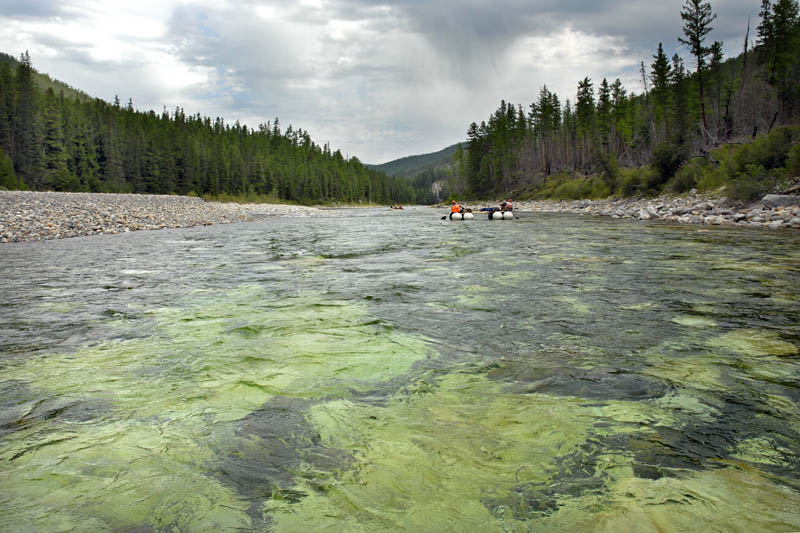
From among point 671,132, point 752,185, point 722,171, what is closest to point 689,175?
point 722,171

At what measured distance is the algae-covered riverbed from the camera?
6.74ft

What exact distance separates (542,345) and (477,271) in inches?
183

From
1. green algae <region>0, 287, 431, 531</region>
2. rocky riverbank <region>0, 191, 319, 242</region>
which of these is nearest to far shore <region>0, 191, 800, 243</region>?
rocky riverbank <region>0, 191, 319, 242</region>

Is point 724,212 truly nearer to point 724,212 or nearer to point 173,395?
point 724,212

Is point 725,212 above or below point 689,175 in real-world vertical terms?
below

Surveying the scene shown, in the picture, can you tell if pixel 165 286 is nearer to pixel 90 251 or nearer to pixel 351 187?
pixel 90 251

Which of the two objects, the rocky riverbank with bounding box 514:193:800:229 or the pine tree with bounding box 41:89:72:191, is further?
the pine tree with bounding box 41:89:72:191

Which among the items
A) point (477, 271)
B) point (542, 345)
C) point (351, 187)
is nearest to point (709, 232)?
point (477, 271)

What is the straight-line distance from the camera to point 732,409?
2.98 m

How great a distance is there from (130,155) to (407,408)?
8259cm

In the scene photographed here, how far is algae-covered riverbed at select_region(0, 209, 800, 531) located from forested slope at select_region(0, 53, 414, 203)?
53645 millimetres

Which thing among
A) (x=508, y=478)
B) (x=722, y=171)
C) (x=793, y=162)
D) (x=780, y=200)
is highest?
(x=722, y=171)

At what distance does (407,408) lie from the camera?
316 centimetres

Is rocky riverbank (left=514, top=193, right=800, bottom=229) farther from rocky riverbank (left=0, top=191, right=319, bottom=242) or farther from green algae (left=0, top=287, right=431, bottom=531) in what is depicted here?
rocky riverbank (left=0, top=191, right=319, bottom=242)
